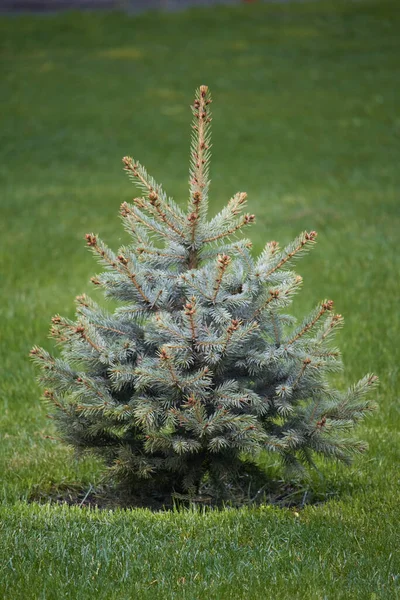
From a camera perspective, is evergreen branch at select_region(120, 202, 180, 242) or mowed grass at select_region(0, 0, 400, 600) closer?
mowed grass at select_region(0, 0, 400, 600)

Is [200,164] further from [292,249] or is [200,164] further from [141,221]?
[292,249]

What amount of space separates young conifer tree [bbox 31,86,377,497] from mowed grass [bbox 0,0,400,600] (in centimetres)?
33

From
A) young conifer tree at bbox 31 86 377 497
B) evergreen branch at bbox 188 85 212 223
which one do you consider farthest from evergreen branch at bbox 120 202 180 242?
evergreen branch at bbox 188 85 212 223

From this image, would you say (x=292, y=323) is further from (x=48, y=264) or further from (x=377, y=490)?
(x=48, y=264)

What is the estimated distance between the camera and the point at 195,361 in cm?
428

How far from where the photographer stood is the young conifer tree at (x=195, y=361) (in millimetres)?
4156

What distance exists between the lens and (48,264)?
9.95 meters

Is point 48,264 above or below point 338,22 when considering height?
below

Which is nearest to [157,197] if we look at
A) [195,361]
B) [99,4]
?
[195,361]

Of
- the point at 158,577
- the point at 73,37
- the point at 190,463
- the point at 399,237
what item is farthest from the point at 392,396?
the point at 73,37

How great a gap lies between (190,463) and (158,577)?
0.94 meters

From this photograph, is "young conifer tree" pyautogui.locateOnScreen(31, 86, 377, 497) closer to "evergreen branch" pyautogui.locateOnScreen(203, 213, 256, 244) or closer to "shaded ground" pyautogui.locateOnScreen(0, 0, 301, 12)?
"evergreen branch" pyautogui.locateOnScreen(203, 213, 256, 244)

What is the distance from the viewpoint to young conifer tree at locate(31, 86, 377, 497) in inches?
164

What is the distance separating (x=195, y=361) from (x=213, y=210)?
797 cm
